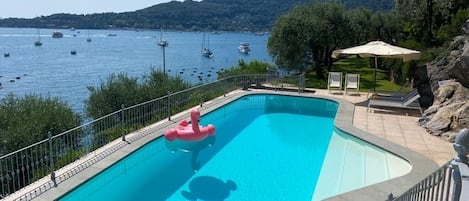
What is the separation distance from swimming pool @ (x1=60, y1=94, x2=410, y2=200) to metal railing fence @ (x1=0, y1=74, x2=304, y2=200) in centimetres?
99

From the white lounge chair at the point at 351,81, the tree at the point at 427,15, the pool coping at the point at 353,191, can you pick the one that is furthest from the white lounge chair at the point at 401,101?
the tree at the point at 427,15

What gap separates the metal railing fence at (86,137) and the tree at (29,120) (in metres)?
0.51

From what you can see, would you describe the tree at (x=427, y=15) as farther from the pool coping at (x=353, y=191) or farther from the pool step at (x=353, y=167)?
the pool step at (x=353, y=167)

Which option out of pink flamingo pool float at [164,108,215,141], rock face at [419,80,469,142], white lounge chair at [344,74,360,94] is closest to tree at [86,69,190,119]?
pink flamingo pool float at [164,108,215,141]

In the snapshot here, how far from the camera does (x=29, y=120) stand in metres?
11.2

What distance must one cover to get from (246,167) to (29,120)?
647cm

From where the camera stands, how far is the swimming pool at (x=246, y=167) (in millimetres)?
7805

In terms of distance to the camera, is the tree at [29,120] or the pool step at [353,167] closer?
the pool step at [353,167]

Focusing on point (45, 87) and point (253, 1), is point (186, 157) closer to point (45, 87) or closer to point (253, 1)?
point (45, 87)

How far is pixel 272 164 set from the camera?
963 centimetres

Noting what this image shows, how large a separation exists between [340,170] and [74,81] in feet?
125

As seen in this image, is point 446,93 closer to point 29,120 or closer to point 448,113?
point 448,113

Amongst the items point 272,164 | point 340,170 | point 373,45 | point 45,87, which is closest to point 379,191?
point 340,170

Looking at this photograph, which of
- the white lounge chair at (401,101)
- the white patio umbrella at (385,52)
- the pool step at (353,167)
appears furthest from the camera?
the white patio umbrella at (385,52)
